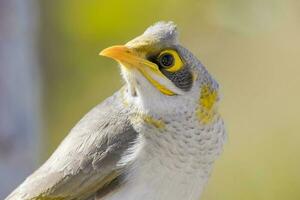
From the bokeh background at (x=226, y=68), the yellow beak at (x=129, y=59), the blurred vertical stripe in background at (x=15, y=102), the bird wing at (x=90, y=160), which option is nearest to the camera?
the yellow beak at (x=129, y=59)

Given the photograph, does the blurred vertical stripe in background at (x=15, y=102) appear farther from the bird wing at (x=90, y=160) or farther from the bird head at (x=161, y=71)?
the bird head at (x=161, y=71)

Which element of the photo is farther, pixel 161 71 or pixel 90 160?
pixel 90 160

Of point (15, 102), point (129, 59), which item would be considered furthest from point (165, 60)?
point (15, 102)

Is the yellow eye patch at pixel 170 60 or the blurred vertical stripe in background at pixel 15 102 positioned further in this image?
the blurred vertical stripe in background at pixel 15 102

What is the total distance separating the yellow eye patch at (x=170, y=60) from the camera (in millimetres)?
5660

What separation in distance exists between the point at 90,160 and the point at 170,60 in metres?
0.63

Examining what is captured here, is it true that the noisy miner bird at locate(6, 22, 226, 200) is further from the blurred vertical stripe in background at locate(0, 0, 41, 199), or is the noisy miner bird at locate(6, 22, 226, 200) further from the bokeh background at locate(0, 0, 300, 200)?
the bokeh background at locate(0, 0, 300, 200)

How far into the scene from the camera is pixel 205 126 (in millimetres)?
5863

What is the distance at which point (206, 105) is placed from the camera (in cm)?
588

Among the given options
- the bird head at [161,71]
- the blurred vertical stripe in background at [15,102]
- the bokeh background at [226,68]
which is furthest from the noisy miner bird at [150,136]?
the bokeh background at [226,68]

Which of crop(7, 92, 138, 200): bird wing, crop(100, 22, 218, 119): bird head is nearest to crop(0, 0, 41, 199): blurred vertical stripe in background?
crop(7, 92, 138, 200): bird wing

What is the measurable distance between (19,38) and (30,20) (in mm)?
342

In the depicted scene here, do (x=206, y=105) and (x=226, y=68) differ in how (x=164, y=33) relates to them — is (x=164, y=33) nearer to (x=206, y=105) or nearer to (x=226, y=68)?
(x=206, y=105)

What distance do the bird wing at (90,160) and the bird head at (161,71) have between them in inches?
6.5
